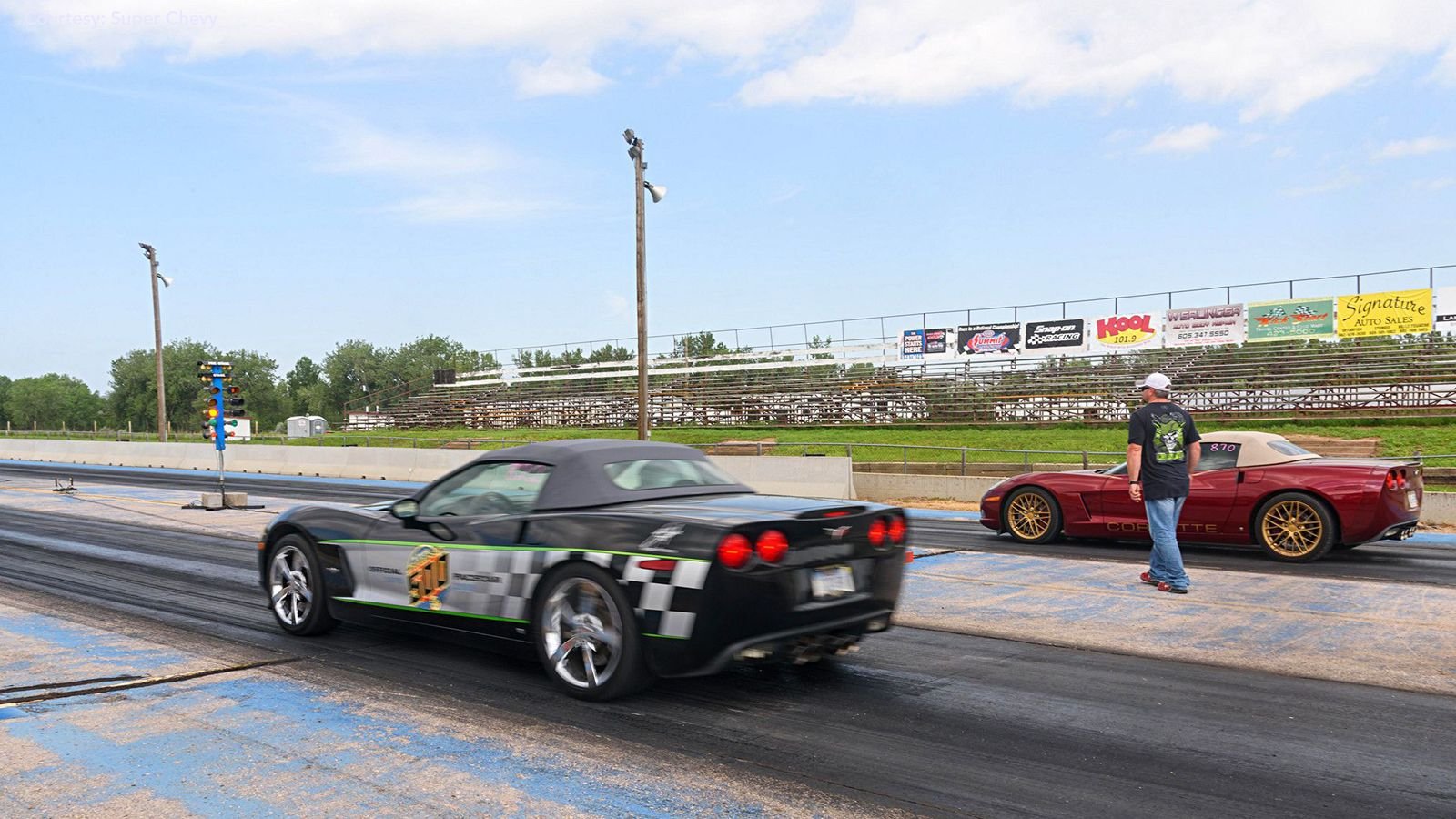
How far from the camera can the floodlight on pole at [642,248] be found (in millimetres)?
23859

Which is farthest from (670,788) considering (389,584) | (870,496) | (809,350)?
(809,350)

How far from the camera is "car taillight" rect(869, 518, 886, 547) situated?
5469 millimetres

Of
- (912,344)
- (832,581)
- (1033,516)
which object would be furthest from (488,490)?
(912,344)

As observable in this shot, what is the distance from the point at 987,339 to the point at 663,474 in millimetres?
38218

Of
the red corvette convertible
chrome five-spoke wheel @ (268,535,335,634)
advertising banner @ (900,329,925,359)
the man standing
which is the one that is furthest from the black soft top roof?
advertising banner @ (900,329,925,359)

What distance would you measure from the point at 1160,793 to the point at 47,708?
16.9 feet

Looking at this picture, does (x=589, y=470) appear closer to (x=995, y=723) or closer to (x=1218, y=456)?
(x=995, y=723)

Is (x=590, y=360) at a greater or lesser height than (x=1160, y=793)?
greater

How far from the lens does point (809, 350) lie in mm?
48094

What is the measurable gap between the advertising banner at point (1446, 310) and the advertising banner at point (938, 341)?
654 inches

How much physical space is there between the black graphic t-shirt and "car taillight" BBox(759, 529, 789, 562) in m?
4.32

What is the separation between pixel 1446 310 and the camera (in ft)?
109

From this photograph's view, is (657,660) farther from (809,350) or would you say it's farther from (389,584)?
(809,350)

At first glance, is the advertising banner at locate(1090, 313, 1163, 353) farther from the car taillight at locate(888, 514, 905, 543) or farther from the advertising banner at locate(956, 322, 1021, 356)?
the car taillight at locate(888, 514, 905, 543)
